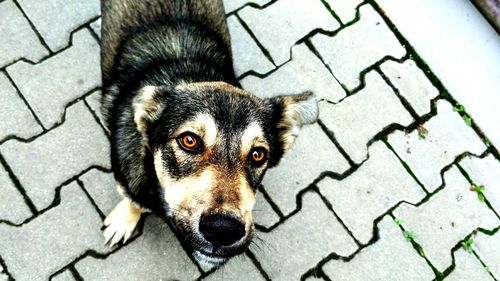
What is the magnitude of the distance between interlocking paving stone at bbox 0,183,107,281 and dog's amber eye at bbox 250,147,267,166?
1.74m

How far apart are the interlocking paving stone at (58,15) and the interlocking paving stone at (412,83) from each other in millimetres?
2821

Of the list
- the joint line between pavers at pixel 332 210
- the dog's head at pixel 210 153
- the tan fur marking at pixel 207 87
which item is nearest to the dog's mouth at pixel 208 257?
the dog's head at pixel 210 153

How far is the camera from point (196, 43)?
426cm

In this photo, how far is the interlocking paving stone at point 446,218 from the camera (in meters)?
5.04

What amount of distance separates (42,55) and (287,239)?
2681 millimetres

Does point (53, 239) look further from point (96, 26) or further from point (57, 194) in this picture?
point (96, 26)

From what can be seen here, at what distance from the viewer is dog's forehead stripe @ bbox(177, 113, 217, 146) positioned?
134 inches

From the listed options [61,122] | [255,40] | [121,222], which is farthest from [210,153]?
[255,40]

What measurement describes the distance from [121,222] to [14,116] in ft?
4.36

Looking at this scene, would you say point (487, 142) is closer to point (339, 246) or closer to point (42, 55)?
point (339, 246)

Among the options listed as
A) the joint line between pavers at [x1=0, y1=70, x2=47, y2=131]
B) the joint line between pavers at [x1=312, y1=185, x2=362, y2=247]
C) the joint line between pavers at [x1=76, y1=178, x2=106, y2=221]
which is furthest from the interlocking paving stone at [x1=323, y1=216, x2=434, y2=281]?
the joint line between pavers at [x1=0, y1=70, x2=47, y2=131]

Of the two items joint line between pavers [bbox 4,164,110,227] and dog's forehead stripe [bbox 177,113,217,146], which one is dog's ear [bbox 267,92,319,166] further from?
joint line between pavers [bbox 4,164,110,227]

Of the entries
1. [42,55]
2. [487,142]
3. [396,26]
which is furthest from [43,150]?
[487,142]

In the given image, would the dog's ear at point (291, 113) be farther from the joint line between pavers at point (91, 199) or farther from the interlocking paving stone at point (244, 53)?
the joint line between pavers at point (91, 199)
